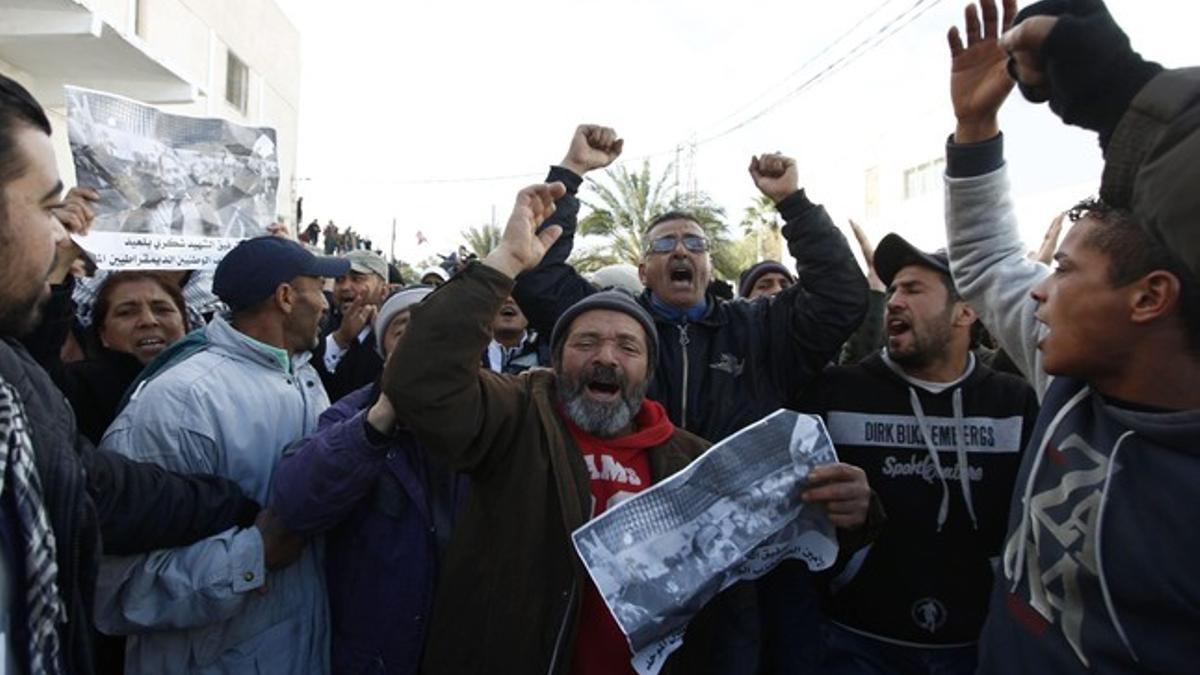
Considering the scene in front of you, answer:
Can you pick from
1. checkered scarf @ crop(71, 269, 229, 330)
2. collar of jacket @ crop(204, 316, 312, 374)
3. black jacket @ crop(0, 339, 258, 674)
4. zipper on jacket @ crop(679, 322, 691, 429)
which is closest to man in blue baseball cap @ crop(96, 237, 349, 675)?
collar of jacket @ crop(204, 316, 312, 374)

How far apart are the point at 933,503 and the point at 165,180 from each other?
350 cm

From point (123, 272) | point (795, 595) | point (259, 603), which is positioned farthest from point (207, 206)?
point (795, 595)

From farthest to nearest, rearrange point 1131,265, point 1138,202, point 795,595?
point 795,595 → point 1131,265 → point 1138,202

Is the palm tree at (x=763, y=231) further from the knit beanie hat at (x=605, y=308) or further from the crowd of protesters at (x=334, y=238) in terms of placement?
the knit beanie hat at (x=605, y=308)

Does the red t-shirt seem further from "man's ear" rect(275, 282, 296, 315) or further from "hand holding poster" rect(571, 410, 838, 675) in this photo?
"man's ear" rect(275, 282, 296, 315)

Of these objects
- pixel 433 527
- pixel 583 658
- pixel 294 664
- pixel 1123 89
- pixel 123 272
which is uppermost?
pixel 1123 89

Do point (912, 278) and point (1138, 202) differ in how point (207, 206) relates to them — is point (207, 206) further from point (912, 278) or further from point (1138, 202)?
point (1138, 202)

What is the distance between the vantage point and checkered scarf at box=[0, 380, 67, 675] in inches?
53.9

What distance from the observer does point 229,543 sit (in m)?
2.20

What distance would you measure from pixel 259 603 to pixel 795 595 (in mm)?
1699

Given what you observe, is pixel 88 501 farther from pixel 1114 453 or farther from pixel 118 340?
pixel 1114 453

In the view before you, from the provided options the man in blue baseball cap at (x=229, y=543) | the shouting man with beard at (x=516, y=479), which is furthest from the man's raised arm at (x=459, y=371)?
the man in blue baseball cap at (x=229, y=543)

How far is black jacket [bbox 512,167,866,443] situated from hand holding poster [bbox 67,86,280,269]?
5.28ft

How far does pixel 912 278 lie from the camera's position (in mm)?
3021
